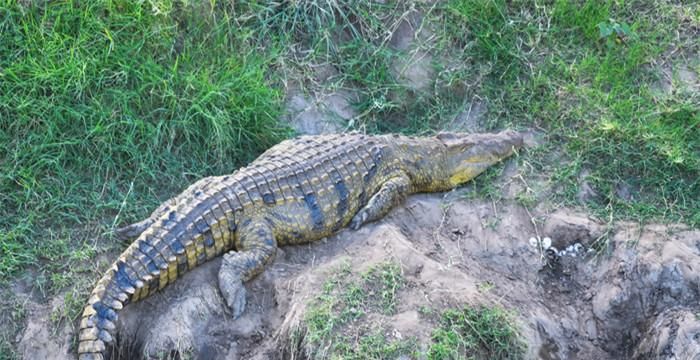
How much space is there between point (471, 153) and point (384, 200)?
0.88m

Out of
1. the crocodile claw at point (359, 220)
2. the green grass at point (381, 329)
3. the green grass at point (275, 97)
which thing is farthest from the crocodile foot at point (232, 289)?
the crocodile claw at point (359, 220)

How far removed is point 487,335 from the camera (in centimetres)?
434

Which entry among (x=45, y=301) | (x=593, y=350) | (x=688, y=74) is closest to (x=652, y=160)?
(x=688, y=74)

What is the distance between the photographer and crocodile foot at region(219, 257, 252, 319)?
4547mm

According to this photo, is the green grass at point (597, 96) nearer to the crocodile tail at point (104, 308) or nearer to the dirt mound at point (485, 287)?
the dirt mound at point (485, 287)

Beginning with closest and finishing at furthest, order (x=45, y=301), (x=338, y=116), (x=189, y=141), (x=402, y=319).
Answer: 1. (x=402, y=319)
2. (x=45, y=301)
3. (x=189, y=141)
4. (x=338, y=116)

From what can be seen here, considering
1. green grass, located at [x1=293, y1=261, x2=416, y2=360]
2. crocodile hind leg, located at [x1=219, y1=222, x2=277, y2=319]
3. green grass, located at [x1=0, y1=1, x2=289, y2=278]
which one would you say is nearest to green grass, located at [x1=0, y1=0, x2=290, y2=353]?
green grass, located at [x1=0, y1=1, x2=289, y2=278]

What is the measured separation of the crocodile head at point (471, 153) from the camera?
5824 millimetres

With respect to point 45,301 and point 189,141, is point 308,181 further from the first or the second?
point 45,301

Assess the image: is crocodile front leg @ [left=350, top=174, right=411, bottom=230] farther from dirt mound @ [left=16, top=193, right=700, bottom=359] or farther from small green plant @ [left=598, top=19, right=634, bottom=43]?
small green plant @ [left=598, top=19, right=634, bottom=43]

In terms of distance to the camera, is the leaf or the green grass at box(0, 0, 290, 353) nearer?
the green grass at box(0, 0, 290, 353)

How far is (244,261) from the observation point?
4.70 m

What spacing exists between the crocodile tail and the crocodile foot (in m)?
0.46

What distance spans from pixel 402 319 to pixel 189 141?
2.08 metres
